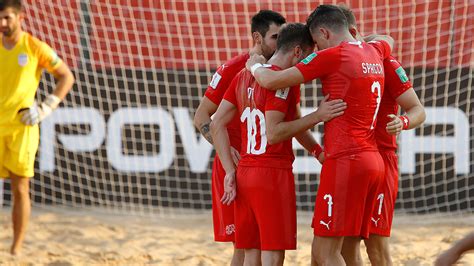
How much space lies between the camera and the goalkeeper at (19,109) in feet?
24.3

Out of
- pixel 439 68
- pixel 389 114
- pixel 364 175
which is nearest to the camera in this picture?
pixel 364 175

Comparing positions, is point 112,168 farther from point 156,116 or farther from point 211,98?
point 211,98

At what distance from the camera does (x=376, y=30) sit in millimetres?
10328

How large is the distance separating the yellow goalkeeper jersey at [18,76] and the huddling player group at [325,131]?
250cm

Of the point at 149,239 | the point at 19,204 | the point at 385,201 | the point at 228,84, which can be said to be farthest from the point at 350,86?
the point at 149,239

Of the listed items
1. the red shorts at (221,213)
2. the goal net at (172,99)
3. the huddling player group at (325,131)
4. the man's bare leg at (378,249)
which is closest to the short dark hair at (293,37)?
the huddling player group at (325,131)

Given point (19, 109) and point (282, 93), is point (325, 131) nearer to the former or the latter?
point (282, 93)

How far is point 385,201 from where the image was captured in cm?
564

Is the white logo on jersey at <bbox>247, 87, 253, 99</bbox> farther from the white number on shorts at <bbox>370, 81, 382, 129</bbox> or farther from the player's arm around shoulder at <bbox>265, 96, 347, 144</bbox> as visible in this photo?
the white number on shorts at <bbox>370, 81, 382, 129</bbox>

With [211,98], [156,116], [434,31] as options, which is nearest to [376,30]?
[434,31]

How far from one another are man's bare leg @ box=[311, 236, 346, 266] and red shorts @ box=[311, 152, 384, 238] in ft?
0.17

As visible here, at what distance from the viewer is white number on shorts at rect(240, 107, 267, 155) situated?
5266 millimetres

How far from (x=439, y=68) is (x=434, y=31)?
460 millimetres

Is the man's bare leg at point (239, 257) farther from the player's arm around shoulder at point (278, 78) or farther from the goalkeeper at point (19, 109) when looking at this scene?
the goalkeeper at point (19, 109)
